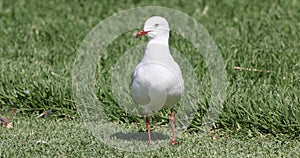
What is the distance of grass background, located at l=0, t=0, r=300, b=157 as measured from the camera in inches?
225

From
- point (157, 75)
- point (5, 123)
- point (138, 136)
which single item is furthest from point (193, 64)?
point (157, 75)

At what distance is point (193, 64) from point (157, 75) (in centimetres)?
233

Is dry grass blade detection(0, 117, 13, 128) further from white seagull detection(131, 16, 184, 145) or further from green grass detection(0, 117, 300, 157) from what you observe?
white seagull detection(131, 16, 184, 145)

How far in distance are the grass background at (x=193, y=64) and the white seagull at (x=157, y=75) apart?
→ 41cm

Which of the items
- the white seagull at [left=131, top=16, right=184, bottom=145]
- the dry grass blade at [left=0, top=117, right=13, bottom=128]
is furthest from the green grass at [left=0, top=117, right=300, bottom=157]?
the white seagull at [left=131, top=16, right=184, bottom=145]

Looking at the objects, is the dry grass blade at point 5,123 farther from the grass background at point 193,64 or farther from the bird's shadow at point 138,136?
the bird's shadow at point 138,136

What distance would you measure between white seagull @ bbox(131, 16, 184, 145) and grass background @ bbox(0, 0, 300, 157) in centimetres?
41

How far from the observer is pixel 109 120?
650 centimetres

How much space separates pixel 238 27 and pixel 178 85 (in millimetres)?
4018

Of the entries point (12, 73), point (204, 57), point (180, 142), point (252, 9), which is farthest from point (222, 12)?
point (180, 142)

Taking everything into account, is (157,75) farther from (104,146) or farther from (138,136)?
(138,136)

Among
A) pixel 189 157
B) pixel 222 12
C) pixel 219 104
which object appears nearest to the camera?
pixel 189 157

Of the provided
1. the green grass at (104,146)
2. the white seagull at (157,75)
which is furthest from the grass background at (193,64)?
the white seagull at (157,75)

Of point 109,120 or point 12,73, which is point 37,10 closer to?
point 12,73
